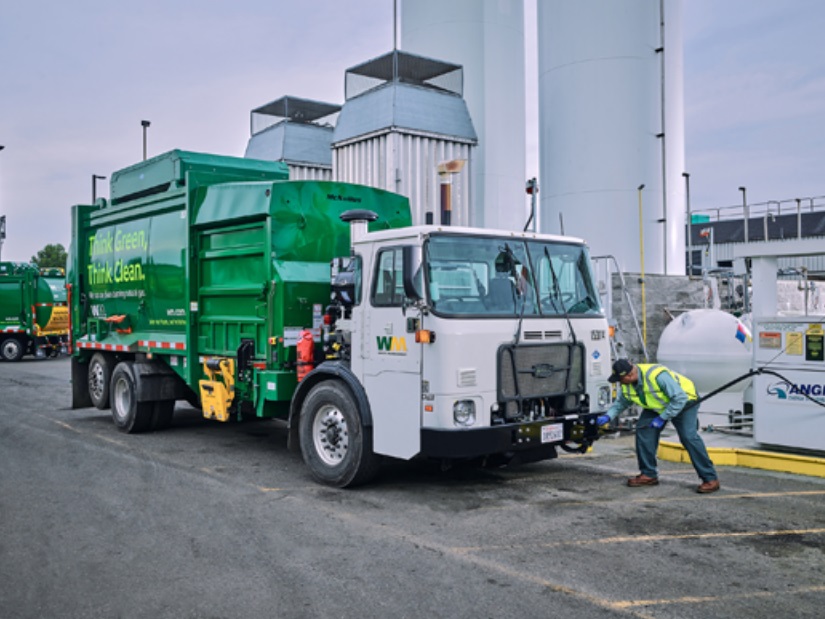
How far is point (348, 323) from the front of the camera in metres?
7.57

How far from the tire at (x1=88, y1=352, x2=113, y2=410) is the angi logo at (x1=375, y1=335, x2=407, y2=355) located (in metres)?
6.35

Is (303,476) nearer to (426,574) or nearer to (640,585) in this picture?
(426,574)

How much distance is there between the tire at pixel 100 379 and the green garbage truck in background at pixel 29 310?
627 inches

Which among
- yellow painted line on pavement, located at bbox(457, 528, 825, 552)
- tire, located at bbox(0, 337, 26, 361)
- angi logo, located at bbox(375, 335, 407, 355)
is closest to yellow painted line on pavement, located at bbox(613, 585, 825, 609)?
yellow painted line on pavement, located at bbox(457, 528, 825, 552)

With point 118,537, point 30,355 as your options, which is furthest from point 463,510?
point 30,355

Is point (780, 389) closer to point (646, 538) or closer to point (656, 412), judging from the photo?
point (656, 412)

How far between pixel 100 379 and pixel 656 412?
846cm

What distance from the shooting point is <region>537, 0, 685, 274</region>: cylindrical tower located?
15.2m

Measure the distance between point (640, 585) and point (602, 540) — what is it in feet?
3.08

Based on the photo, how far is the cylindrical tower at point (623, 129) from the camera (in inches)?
599

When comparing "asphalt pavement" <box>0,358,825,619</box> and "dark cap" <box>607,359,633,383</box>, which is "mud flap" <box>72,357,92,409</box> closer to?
"asphalt pavement" <box>0,358,825,619</box>

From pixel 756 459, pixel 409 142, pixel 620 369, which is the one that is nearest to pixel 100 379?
pixel 409 142

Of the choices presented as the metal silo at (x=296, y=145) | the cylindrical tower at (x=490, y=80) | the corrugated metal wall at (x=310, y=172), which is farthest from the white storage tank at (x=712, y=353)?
the corrugated metal wall at (x=310, y=172)

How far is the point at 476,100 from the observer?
1912 centimetres
